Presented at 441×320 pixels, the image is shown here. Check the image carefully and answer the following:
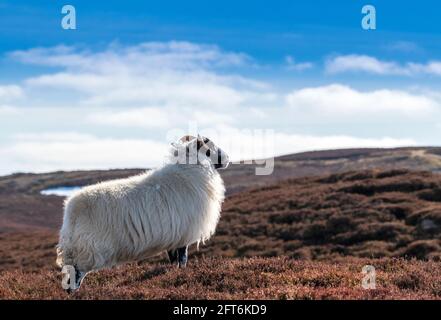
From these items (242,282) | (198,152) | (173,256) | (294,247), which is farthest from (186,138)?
(294,247)

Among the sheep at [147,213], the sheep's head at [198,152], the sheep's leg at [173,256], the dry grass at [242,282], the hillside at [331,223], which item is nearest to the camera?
the dry grass at [242,282]

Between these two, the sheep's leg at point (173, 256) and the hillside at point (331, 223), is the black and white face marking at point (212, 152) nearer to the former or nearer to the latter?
the sheep's leg at point (173, 256)

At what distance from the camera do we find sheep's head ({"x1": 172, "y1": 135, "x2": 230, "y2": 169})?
1216 cm

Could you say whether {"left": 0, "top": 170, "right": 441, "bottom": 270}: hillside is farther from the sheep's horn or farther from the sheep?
the sheep's horn

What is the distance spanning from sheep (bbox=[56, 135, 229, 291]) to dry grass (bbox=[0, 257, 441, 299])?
1.56ft

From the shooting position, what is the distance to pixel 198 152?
482 inches

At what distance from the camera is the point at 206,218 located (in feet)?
39.1

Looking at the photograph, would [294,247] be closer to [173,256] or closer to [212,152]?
[212,152]

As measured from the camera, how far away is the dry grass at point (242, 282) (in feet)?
27.0


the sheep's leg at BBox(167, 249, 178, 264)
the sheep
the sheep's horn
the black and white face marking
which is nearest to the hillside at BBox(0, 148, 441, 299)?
the sheep's leg at BBox(167, 249, 178, 264)

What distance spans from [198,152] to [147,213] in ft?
6.90

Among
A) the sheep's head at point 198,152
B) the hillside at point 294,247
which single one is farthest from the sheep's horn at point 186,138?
the hillside at point 294,247

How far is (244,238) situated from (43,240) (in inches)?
563
